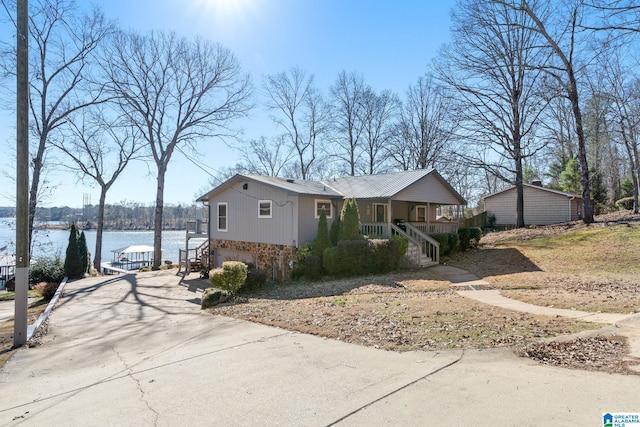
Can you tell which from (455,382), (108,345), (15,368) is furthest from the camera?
(108,345)

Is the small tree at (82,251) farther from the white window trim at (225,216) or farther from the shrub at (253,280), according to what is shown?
the shrub at (253,280)

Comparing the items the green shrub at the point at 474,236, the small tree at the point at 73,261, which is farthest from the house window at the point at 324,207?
the small tree at the point at 73,261

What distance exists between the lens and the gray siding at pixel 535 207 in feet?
90.0

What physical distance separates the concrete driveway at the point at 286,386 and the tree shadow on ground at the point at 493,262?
997cm

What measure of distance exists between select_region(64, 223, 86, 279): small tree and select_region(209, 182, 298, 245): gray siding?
7.13 metres

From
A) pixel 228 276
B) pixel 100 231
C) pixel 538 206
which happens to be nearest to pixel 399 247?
pixel 228 276

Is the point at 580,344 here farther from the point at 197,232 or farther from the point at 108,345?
the point at 197,232

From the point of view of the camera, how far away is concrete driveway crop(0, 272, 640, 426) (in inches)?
129

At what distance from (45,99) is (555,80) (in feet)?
97.3

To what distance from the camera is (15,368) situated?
568 centimetres

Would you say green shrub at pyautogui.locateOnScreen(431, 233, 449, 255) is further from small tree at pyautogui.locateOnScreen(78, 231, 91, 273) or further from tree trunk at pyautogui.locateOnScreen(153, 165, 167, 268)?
small tree at pyautogui.locateOnScreen(78, 231, 91, 273)

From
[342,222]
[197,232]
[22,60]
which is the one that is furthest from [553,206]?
[22,60]

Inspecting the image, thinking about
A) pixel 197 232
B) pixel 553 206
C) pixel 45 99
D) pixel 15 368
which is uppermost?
pixel 45 99

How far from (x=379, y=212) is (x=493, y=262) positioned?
21.7 feet
